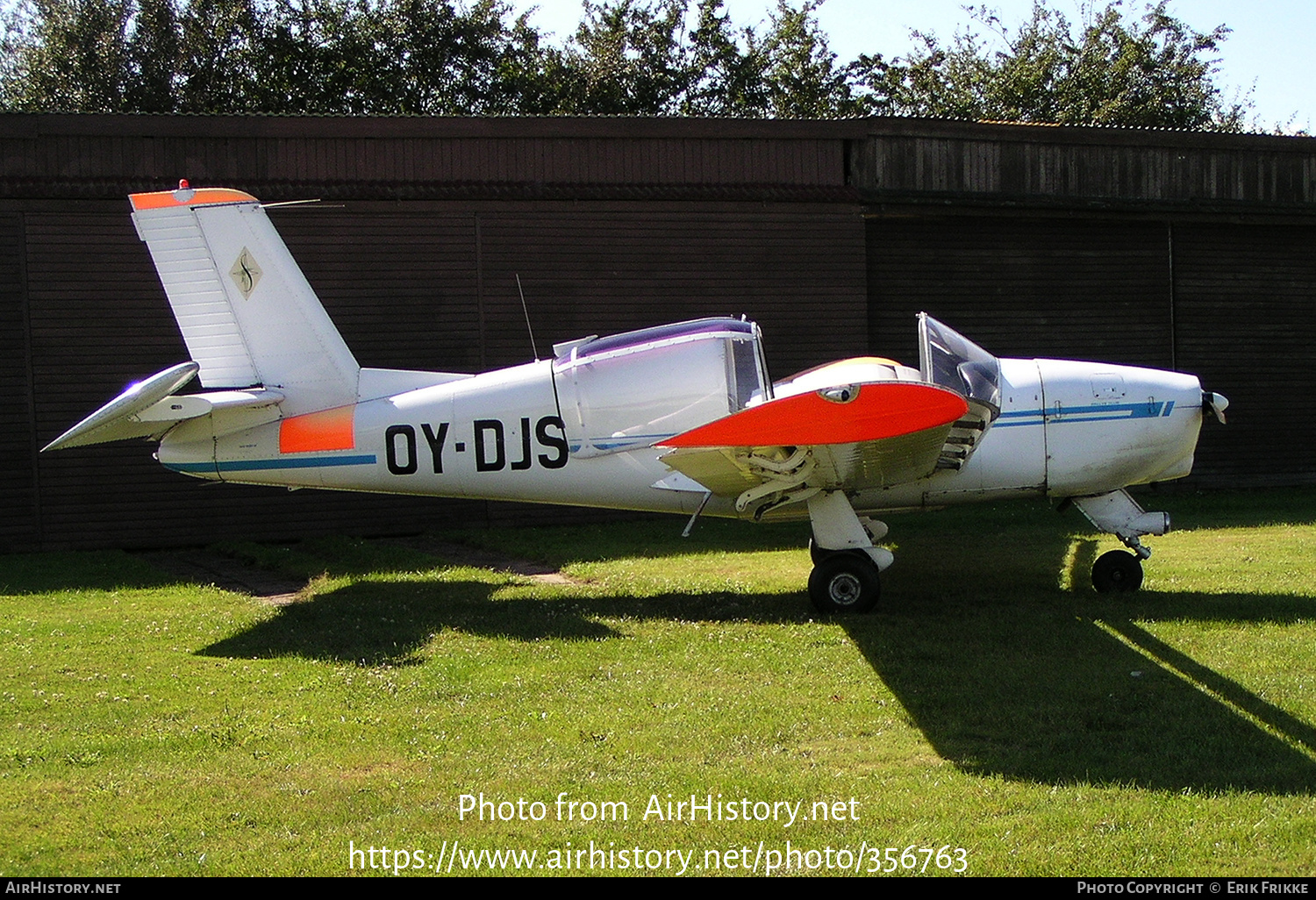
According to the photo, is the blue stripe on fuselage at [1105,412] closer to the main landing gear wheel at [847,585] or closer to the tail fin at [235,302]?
the main landing gear wheel at [847,585]

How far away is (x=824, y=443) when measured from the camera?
7.21 m

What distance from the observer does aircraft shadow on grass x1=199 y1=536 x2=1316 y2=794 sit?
5375mm

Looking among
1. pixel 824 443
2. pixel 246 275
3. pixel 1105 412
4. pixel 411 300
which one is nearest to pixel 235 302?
pixel 246 275

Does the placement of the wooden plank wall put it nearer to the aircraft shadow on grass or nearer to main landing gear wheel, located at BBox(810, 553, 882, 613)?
the aircraft shadow on grass

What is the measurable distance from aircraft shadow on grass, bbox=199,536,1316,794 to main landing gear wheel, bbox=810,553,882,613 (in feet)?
0.52

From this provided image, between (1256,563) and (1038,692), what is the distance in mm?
5110

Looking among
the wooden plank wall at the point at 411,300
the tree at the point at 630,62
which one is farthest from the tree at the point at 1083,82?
the wooden plank wall at the point at 411,300

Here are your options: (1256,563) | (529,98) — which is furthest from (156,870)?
(529,98)

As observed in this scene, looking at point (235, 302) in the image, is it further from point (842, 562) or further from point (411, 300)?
point (842, 562)

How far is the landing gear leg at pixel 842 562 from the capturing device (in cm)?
855

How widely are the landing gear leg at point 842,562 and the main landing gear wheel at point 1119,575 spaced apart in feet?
6.17

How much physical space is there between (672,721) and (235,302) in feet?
18.2

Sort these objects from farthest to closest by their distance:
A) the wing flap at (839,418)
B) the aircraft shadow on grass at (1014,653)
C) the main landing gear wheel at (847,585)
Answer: the main landing gear wheel at (847,585)
the wing flap at (839,418)
the aircraft shadow on grass at (1014,653)

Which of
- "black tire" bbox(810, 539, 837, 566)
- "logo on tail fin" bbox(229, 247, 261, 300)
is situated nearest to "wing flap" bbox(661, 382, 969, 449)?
"black tire" bbox(810, 539, 837, 566)
